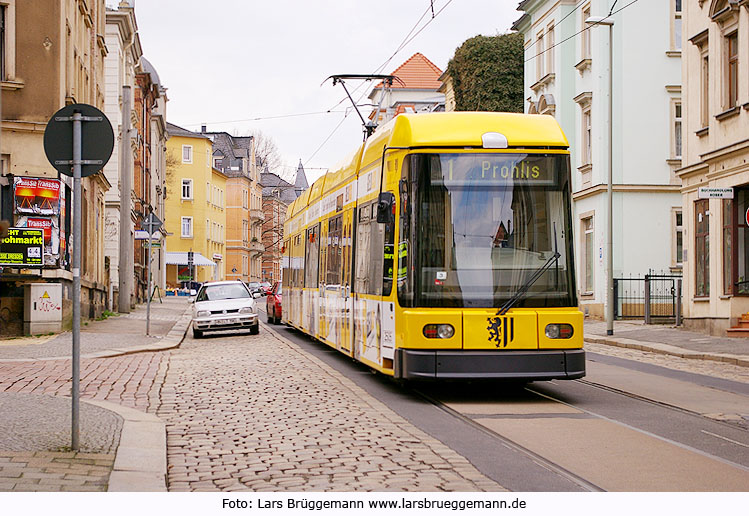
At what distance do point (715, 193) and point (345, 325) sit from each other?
10.8 metres

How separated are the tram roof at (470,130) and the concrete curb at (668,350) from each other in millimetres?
8243

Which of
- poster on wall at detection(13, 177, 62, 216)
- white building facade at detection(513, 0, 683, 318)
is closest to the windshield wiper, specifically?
poster on wall at detection(13, 177, 62, 216)

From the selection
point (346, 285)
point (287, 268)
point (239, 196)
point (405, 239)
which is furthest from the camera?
point (239, 196)

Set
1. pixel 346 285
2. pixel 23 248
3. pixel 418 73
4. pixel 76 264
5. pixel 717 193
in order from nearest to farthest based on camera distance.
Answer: pixel 76 264 → pixel 346 285 → pixel 23 248 → pixel 717 193 → pixel 418 73

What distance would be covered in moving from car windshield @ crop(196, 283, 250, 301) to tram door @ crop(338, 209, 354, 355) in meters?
11.0

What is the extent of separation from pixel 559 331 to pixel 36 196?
14890 millimetres

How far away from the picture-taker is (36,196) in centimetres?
2352

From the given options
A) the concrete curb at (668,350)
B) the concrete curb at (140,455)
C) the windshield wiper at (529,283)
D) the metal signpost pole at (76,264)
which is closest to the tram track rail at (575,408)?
the windshield wiper at (529,283)

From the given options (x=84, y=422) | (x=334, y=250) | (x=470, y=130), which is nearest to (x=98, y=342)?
(x=334, y=250)

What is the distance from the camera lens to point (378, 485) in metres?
6.93

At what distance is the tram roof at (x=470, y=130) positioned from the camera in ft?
41.0

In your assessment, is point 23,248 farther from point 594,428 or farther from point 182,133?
point 182,133

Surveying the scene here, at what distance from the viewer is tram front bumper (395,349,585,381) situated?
12023mm

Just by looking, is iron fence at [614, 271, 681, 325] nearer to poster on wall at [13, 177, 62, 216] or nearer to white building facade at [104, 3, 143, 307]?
poster on wall at [13, 177, 62, 216]
